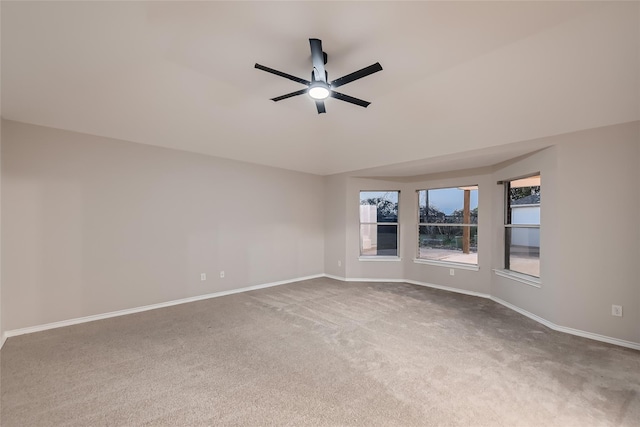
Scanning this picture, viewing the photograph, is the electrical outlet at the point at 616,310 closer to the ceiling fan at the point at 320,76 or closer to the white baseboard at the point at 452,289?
the white baseboard at the point at 452,289

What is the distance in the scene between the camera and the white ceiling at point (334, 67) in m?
2.25

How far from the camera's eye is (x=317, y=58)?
2.31m

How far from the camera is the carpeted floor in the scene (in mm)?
1970

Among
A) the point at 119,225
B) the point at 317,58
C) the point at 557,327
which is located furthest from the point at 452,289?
the point at 119,225

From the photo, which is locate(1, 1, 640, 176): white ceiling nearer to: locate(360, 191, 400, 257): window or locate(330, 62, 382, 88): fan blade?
locate(330, 62, 382, 88): fan blade

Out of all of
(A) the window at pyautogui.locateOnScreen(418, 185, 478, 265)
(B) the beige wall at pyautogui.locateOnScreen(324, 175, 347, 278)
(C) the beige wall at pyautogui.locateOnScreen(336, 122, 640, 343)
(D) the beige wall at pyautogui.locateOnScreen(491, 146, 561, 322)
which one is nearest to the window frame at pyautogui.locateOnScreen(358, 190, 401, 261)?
(B) the beige wall at pyautogui.locateOnScreen(324, 175, 347, 278)

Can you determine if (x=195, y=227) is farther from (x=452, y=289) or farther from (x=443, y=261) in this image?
(x=452, y=289)

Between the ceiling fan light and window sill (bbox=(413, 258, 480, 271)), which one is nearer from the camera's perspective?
the ceiling fan light

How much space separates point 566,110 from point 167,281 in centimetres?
572

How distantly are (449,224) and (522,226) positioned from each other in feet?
4.35

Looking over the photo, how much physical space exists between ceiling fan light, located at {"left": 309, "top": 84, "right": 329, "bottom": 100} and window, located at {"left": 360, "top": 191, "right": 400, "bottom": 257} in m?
3.80

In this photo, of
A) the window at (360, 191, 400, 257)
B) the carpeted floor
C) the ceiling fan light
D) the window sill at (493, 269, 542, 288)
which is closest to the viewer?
the carpeted floor

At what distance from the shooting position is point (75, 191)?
11.9 ft

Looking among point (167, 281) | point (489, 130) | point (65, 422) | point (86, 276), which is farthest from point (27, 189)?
point (489, 130)
